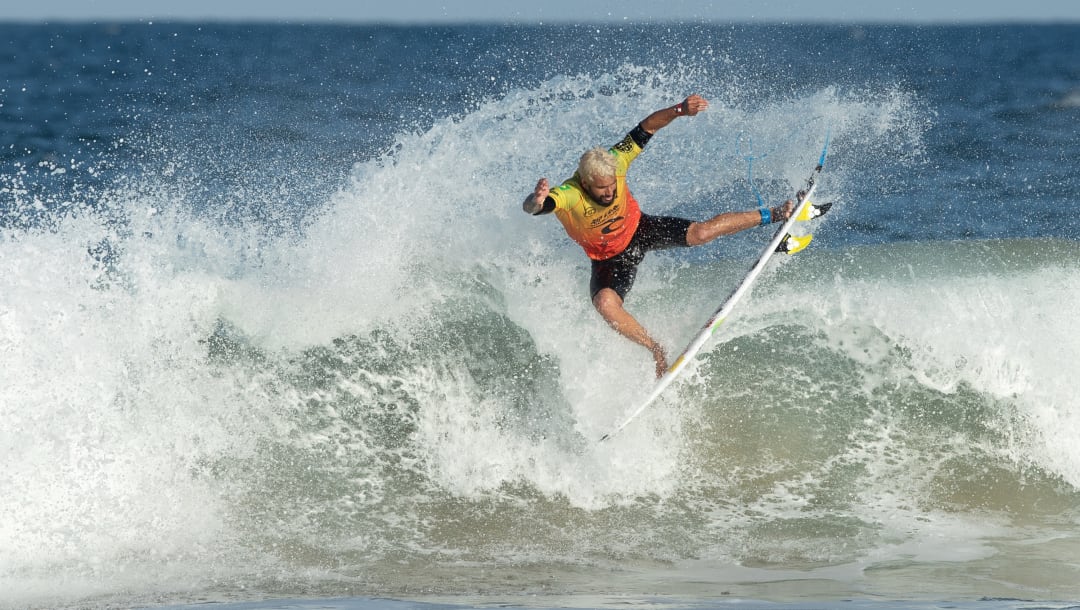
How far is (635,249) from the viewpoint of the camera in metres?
7.12

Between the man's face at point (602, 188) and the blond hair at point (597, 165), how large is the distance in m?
0.02

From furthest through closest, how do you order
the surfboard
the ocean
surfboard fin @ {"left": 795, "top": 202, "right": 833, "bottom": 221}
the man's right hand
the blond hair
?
surfboard fin @ {"left": 795, "top": 202, "right": 833, "bottom": 221}, the surfboard, the blond hair, the man's right hand, the ocean

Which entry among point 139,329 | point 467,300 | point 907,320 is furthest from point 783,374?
point 139,329

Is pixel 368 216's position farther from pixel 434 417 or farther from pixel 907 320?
pixel 907 320

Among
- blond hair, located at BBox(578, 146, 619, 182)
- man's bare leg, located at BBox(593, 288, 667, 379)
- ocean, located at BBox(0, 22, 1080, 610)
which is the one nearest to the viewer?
ocean, located at BBox(0, 22, 1080, 610)

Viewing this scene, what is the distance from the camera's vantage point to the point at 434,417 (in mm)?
7543

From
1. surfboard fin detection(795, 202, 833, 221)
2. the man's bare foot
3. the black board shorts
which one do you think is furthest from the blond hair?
surfboard fin detection(795, 202, 833, 221)

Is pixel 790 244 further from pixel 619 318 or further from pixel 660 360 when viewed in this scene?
pixel 619 318

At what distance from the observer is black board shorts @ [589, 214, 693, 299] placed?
7.02 metres

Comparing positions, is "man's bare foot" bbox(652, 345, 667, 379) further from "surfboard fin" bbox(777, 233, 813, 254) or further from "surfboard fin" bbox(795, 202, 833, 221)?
"surfboard fin" bbox(795, 202, 833, 221)

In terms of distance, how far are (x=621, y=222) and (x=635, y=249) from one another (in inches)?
12.9

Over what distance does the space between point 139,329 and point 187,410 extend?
760mm

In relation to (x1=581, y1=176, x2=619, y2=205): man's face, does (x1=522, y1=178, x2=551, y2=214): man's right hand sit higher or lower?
lower

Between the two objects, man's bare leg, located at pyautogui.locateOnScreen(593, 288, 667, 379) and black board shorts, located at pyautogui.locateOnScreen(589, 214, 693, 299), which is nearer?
man's bare leg, located at pyautogui.locateOnScreen(593, 288, 667, 379)
